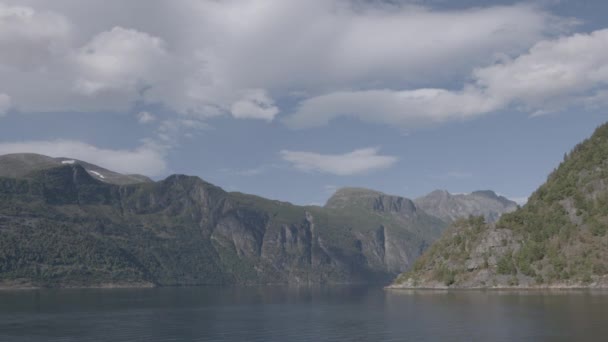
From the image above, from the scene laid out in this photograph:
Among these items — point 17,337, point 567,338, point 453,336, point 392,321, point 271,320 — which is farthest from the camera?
point 271,320

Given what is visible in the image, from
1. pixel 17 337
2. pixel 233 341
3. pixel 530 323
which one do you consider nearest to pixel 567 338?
pixel 530 323

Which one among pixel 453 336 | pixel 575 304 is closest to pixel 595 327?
pixel 453 336

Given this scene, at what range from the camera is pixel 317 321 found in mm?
164125

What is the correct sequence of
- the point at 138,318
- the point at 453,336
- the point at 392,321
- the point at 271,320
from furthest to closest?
the point at 138,318, the point at 271,320, the point at 392,321, the point at 453,336

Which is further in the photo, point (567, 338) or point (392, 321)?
point (392, 321)

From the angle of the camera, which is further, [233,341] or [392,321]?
[392,321]

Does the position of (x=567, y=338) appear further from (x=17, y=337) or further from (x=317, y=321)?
(x=17, y=337)

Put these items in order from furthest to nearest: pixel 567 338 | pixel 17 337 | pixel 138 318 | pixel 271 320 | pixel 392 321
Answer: pixel 138 318
pixel 271 320
pixel 392 321
pixel 17 337
pixel 567 338

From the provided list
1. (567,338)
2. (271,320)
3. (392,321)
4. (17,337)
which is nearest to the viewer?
(567,338)

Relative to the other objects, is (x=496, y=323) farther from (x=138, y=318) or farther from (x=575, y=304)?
(x=138, y=318)

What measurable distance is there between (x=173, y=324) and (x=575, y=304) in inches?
4551

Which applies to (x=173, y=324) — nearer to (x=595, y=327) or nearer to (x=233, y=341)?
(x=233, y=341)

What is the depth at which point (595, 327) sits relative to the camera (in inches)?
4811

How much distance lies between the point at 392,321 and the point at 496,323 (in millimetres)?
27940
